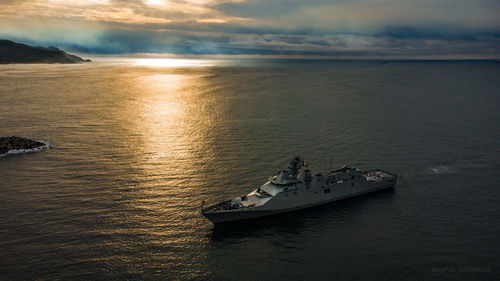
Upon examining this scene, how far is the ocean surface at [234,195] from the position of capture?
111 ft

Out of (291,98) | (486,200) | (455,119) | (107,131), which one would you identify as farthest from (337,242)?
(291,98)

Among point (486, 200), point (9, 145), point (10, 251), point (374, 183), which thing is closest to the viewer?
point (10, 251)

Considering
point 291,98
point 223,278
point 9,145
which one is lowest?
point 223,278

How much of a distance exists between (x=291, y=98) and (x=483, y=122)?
75.8m

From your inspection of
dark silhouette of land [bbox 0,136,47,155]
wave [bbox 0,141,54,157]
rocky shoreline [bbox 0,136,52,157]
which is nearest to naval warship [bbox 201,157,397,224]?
wave [bbox 0,141,54,157]

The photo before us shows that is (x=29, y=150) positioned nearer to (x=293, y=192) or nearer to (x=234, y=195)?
(x=234, y=195)

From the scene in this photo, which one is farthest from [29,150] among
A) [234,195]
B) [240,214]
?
[240,214]

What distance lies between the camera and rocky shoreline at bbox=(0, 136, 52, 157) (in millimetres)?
66438

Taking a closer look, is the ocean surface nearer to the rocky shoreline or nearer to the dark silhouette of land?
the rocky shoreline

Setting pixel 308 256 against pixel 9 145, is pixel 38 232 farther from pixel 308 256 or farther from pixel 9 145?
pixel 9 145

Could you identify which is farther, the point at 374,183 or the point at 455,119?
the point at 455,119

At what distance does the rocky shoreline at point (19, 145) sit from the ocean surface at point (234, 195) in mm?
3332

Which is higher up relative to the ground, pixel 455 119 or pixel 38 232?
pixel 455 119

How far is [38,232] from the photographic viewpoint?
38.6 m
